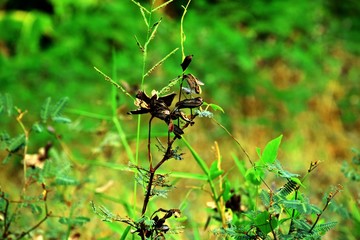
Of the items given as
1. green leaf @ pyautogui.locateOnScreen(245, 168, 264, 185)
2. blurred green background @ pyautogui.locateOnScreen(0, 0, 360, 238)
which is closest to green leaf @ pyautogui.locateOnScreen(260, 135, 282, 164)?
green leaf @ pyautogui.locateOnScreen(245, 168, 264, 185)

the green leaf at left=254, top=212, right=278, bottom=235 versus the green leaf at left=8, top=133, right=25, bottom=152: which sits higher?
the green leaf at left=254, top=212, right=278, bottom=235

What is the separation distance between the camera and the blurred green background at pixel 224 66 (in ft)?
12.9

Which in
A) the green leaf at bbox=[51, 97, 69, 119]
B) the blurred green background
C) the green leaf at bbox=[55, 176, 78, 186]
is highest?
the green leaf at bbox=[51, 97, 69, 119]

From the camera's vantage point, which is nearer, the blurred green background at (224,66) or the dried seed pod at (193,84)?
the dried seed pod at (193,84)

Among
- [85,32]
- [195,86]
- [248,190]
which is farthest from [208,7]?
[195,86]

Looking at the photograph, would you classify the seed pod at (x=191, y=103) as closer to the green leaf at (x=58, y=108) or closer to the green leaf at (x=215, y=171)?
the green leaf at (x=215, y=171)

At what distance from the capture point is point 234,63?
175 inches

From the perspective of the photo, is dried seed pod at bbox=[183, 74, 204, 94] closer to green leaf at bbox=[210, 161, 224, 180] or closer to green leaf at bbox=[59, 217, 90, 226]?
green leaf at bbox=[210, 161, 224, 180]

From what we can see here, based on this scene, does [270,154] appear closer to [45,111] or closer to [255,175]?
[255,175]

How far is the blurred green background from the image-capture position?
3924mm

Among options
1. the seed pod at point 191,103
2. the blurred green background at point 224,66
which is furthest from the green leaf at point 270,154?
the blurred green background at point 224,66

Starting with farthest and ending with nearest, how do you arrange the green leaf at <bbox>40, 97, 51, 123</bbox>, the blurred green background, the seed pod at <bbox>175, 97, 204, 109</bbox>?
1. the blurred green background
2. the green leaf at <bbox>40, 97, 51, 123</bbox>
3. the seed pod at <bbox>175, 97, 204, 109</bbox>

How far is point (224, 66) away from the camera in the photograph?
172 inches

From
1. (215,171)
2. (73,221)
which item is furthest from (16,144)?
(215,171)
